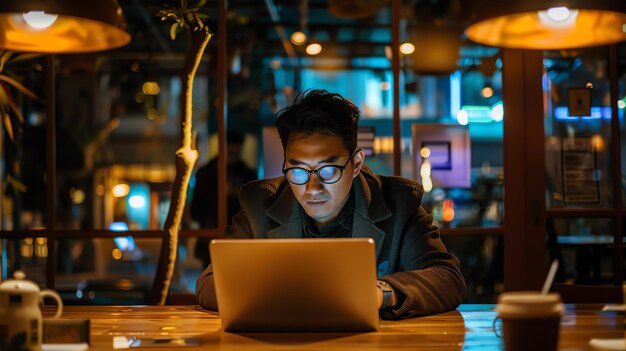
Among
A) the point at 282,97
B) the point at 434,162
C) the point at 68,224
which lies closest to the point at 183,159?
the point at 434,162

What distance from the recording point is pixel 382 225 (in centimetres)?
272

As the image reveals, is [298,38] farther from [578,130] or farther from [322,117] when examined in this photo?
[322,117]

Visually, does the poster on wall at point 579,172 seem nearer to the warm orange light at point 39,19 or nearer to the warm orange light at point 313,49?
the warm orange light at point 39,19

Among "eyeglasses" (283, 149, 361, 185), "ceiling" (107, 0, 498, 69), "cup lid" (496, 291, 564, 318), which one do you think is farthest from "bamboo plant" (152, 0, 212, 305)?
"cup lid" (496, 291, 564, 318)

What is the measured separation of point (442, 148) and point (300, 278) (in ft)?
8.95

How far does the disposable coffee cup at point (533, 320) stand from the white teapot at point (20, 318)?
3.11 ft

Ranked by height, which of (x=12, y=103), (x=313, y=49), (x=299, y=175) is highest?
(x=313, y=49)

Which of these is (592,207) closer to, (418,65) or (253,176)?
(253,176)

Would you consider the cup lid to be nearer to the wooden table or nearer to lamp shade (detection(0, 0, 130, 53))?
the wooden table

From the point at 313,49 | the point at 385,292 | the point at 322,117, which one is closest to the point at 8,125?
the point at 322,117

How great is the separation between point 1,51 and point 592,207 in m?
3.13

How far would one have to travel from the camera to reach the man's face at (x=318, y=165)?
2648 mm

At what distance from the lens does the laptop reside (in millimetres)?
1844

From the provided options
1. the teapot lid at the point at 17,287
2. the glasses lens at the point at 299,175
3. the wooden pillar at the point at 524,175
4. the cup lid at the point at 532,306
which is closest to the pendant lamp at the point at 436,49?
the wooden pillar at the point at 524,175
